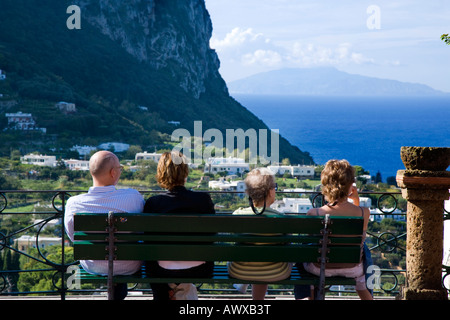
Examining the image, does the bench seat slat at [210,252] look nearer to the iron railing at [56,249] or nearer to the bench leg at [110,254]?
the bench leg at [110,254]

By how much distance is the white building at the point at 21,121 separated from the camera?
6341cm

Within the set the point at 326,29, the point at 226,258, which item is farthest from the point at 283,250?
the point at 326,29

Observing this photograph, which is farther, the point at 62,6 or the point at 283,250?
the point at 62,6

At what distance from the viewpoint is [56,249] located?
22.2m

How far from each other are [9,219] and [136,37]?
220 feet

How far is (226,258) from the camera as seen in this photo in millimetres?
3037

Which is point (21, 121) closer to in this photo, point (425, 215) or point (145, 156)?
point (145, 156)

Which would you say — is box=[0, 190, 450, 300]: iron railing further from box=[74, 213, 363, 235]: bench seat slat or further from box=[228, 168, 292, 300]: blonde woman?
box=[74, 213, 363, 235]: bench seat slat

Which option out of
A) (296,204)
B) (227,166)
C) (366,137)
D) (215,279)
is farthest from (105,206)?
(366,137)

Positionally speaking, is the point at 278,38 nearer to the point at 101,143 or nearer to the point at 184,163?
the point at 101,143

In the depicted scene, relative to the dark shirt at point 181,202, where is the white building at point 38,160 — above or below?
above

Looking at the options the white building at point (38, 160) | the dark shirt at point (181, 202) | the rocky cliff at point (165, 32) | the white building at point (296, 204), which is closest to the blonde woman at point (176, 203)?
the dark shirt at point (181, 202)

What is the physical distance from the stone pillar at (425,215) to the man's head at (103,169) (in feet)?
6.03

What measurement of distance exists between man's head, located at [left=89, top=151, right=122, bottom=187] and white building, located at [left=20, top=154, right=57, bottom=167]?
55.1 metres
